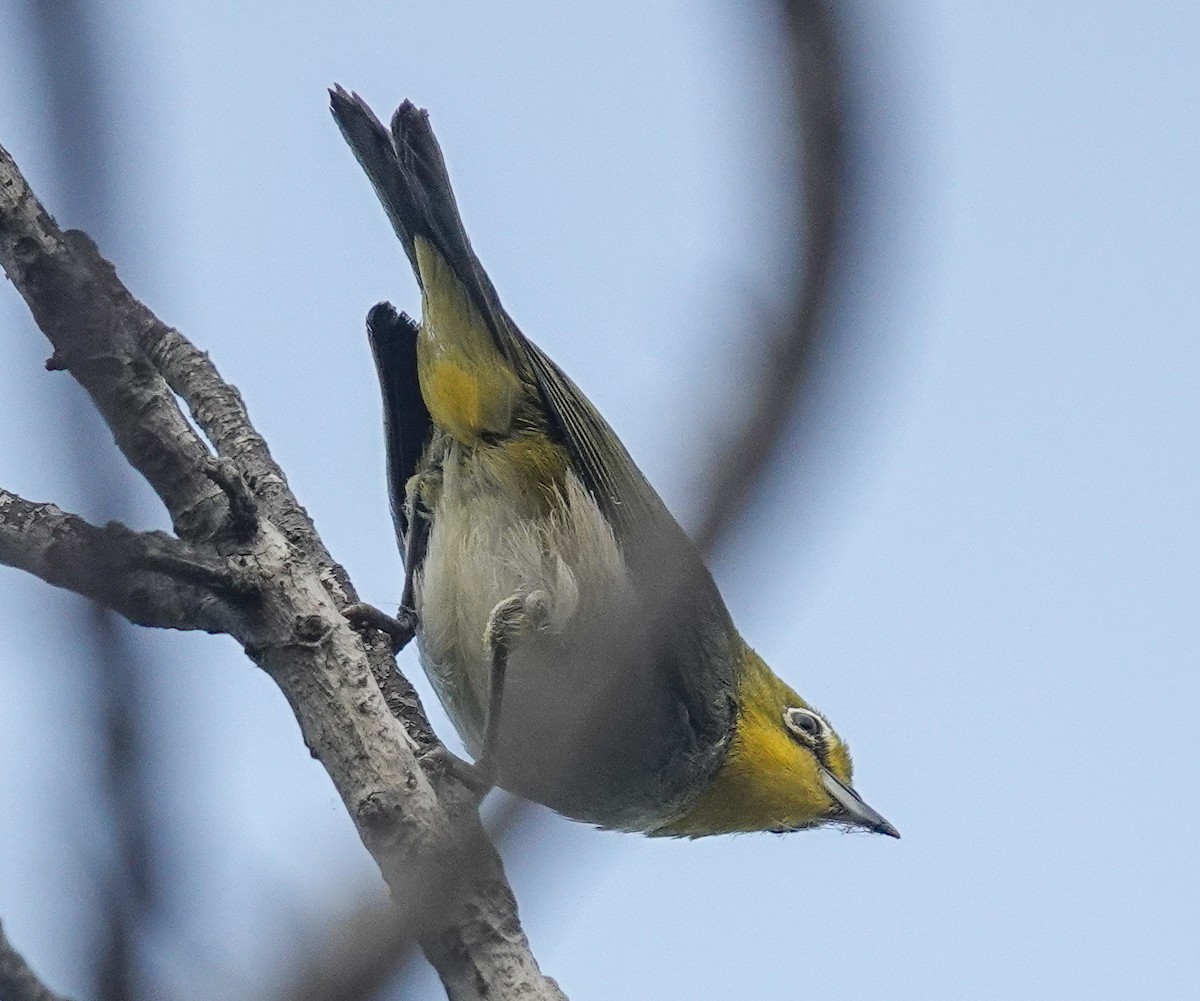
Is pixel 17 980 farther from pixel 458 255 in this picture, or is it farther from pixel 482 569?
pixel 458 255

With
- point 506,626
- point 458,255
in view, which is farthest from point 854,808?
point 458,255

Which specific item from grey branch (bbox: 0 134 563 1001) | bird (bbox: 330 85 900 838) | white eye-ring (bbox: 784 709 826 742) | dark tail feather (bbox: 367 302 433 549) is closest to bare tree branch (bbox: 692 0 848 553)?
grey branch (bbox: 0 134 563 1001)

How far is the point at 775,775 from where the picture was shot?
596 centimetres

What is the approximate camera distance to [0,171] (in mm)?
3434

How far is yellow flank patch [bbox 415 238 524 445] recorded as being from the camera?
17.4ft

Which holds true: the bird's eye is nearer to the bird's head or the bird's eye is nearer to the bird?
the bird's head

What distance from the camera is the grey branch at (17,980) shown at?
1.79 meters

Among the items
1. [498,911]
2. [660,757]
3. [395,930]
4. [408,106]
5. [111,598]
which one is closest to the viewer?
[395,930]

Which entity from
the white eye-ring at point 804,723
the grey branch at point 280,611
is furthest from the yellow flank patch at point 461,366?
the white eye-ring at point 804,723

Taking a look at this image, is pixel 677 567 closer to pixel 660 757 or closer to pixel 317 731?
pixel 317 731

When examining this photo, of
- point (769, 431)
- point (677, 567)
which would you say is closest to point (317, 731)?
point (677, 567)

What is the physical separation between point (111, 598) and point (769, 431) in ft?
2.62

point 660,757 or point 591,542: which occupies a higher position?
point 591,542

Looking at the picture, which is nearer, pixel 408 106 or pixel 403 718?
pixel 403 718
